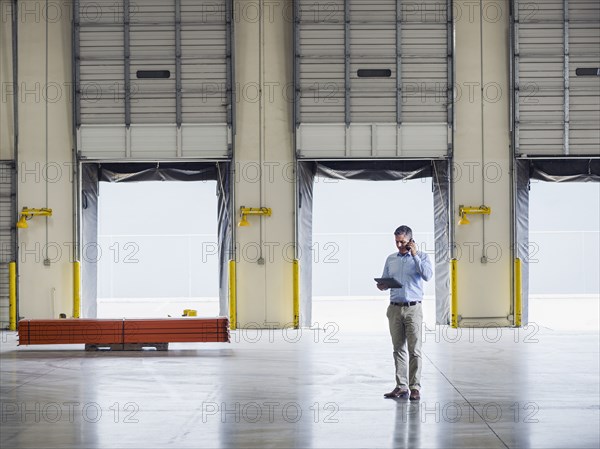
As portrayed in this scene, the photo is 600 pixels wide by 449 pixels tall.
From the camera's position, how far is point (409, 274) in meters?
10.4

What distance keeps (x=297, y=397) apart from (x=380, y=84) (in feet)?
34.4

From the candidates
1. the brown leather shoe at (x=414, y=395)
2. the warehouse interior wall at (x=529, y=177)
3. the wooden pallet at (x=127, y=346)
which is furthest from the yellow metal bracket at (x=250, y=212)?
the brown leather shoe at (x=414, y=395)

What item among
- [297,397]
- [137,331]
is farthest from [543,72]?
[297,397]

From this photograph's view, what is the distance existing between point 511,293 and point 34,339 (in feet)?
33.5

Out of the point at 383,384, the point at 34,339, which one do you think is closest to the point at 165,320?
the point at 34,339

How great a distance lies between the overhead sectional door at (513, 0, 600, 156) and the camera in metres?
19.5

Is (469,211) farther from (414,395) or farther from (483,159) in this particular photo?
(414,395)

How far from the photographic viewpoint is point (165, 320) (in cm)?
1535

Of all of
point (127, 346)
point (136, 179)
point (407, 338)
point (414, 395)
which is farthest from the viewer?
point (136, 179)

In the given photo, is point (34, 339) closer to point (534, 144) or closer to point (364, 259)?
point (534, 144)

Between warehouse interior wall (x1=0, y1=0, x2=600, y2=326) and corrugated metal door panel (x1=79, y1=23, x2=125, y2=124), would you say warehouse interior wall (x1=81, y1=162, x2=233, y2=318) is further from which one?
corrugated metal door panel (x1=79, y1=23, x2=125, y2=124)

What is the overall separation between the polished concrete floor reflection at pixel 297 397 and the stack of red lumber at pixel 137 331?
12.3 inches

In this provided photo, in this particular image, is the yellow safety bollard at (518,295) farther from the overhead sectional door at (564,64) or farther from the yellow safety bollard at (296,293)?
the yellow safety bollard at (296,293)

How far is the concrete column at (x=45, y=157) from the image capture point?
19516 mm
